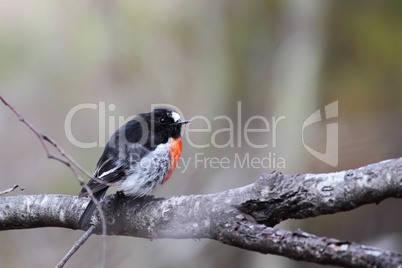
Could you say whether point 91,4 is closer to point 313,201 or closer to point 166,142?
point 166,142

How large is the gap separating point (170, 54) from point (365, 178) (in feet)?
15.4

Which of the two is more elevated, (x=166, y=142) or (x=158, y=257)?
(x=166, y=142)

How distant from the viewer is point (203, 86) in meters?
6.16

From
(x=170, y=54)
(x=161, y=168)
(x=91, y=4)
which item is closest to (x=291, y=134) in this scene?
(x=170, y=54)

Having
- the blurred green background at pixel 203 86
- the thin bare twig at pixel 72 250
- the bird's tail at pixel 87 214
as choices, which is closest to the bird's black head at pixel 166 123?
the bird's tail at pixel 87 214

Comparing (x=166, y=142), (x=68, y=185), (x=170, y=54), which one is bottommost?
(x=68, y=185)

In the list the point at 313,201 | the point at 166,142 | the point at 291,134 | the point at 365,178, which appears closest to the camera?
the point at 365,178

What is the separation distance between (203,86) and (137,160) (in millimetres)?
3011

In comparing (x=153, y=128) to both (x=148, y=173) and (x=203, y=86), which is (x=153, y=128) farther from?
(x=203, y=86)

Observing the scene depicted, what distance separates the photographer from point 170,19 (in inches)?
247

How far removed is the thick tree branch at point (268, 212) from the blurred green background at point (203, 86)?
223cm

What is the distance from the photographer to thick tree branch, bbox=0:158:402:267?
1.83 meters

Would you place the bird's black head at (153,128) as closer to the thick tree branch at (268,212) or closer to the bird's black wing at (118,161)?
the bird's black wing at (118,161)

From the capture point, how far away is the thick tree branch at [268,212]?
5.99 ft
